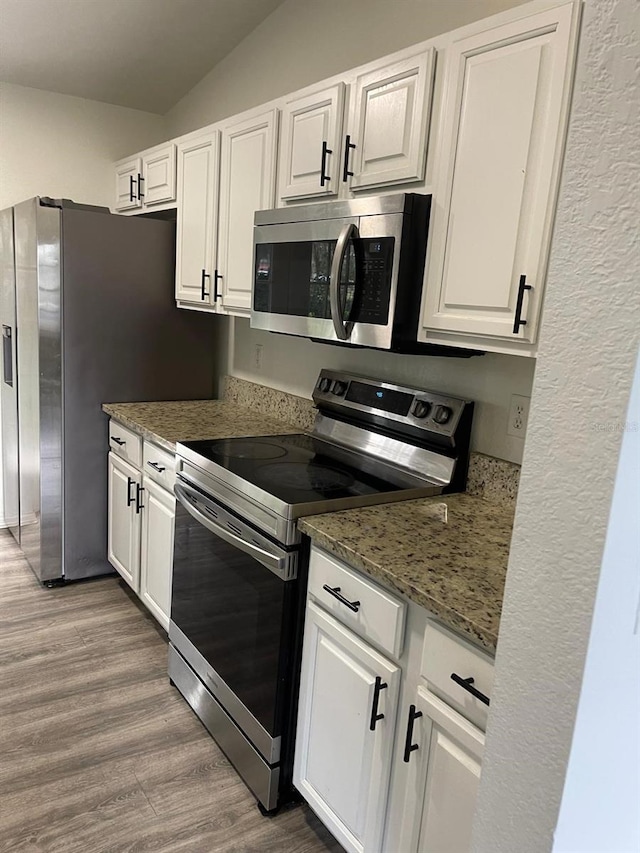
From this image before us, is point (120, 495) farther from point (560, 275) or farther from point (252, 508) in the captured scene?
point (560, 275)

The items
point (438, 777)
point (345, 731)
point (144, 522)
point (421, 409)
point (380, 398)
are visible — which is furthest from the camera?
point (144, 522)

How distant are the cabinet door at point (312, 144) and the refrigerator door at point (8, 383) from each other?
1.66 m

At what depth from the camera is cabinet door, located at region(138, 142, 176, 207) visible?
294 cm

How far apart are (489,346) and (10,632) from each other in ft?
7.55

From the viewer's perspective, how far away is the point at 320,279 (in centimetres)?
202

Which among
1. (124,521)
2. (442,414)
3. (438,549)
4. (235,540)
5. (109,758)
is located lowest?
(109,758)

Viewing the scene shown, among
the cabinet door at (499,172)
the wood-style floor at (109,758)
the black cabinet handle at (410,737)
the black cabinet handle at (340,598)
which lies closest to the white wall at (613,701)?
the black cabinet handle at (410,737)

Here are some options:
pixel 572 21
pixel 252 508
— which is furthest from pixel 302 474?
pixel 572 21

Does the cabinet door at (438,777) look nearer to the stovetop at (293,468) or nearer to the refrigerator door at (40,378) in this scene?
the stovetop at (293,468)

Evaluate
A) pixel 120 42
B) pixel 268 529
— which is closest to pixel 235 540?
pixel 268 529

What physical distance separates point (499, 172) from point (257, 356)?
69.7 inches

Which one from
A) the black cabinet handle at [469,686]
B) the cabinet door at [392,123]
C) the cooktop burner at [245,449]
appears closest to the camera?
the black cabinet handle at [469,686]

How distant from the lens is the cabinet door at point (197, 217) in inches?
104

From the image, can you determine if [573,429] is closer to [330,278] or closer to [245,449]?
[330,278]
